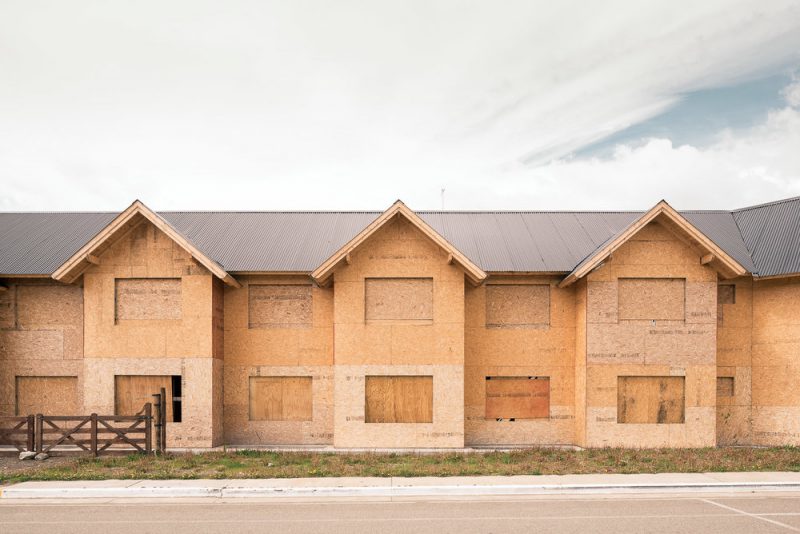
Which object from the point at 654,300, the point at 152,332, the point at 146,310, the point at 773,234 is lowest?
the point at 152,332

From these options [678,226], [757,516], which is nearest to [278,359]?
[678,226]

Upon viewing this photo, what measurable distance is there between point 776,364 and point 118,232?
891 inches

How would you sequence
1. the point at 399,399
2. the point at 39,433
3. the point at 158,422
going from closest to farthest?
the point at 39,433, the point at 158,422, the point at 399,399

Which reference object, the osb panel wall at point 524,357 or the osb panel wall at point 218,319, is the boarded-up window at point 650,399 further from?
the osb panel wall at point 218,319

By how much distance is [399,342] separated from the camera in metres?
19.8

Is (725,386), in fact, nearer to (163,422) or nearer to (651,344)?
(651,344)

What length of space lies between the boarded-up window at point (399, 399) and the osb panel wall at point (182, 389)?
16.8 feet

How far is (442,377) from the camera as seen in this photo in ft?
64.2

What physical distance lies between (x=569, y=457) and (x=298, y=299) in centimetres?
1020

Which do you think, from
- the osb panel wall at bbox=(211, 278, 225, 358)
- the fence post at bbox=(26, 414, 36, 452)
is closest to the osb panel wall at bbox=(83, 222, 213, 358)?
the osb panel wall at bbox=(211, 278, 225, 358)

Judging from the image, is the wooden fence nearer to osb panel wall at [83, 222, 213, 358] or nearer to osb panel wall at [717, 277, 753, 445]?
osb panel wall at [83, 222, 213, 358]

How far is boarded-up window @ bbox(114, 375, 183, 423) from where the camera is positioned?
1983 cm

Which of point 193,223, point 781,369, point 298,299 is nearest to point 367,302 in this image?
point 298,299

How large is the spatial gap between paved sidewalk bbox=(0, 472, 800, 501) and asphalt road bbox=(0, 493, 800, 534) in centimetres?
49
